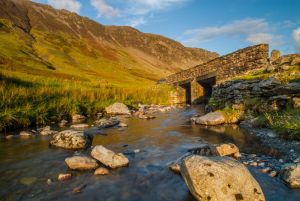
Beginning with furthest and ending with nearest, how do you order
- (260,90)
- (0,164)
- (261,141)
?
(260,90) < (261,141) < (0,164)

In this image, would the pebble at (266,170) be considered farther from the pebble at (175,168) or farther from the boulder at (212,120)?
the boulder at (212,120)

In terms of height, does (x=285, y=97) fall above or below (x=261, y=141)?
above

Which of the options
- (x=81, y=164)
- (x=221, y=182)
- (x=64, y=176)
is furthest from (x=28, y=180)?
(x=221, y=182)

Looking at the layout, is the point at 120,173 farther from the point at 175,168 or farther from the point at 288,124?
the point at 288,124

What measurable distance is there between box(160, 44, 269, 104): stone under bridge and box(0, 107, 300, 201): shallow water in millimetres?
9460

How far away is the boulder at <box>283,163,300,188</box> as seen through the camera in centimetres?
451

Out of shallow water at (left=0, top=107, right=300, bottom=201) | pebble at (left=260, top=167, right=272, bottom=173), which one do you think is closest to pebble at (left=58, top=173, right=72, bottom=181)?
shallow water at (left=0, top=107, right=300, bottom=201)

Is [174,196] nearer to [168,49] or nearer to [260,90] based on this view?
[260,90]

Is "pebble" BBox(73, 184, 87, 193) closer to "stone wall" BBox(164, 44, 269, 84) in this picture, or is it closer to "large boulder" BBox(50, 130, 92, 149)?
"large boulder" BBox(50, 130, 92, 149)

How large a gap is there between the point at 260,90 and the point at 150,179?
8.51 metres

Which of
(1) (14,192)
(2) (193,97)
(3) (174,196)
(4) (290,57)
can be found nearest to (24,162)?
(1) (14,192)

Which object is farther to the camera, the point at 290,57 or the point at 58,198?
the point at 290,57

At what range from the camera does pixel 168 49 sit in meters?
191

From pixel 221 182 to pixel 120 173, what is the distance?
2.48m
